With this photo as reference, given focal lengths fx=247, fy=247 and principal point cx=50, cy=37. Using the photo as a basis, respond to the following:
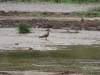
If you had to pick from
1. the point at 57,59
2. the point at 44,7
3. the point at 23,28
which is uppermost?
the point at 57,59

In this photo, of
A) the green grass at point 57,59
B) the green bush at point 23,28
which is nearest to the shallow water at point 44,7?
the green bush at point 23,28

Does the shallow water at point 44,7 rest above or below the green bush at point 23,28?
below

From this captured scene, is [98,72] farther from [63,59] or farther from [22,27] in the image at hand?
[22,27]

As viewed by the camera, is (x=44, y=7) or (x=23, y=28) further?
(x=44, y=7)

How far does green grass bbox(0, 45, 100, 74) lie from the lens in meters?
4.95

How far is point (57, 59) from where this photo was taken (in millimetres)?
5742

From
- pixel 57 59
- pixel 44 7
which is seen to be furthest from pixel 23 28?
pixel 44 7

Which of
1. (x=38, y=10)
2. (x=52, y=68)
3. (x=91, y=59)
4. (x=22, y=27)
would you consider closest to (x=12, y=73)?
(x=52, y=68)

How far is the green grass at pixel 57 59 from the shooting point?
495cm

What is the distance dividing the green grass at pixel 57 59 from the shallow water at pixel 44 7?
13584mm

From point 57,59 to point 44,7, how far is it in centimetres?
1542

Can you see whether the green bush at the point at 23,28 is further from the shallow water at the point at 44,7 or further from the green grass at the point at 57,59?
the shallow water at the point at 44,7

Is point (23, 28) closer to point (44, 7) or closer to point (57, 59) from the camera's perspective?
point (57, 59)

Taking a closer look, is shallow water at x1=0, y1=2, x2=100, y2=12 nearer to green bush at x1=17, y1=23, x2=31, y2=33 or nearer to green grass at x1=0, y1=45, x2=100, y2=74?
green bush at x1=17, y1=23, x2=31, y2=33
